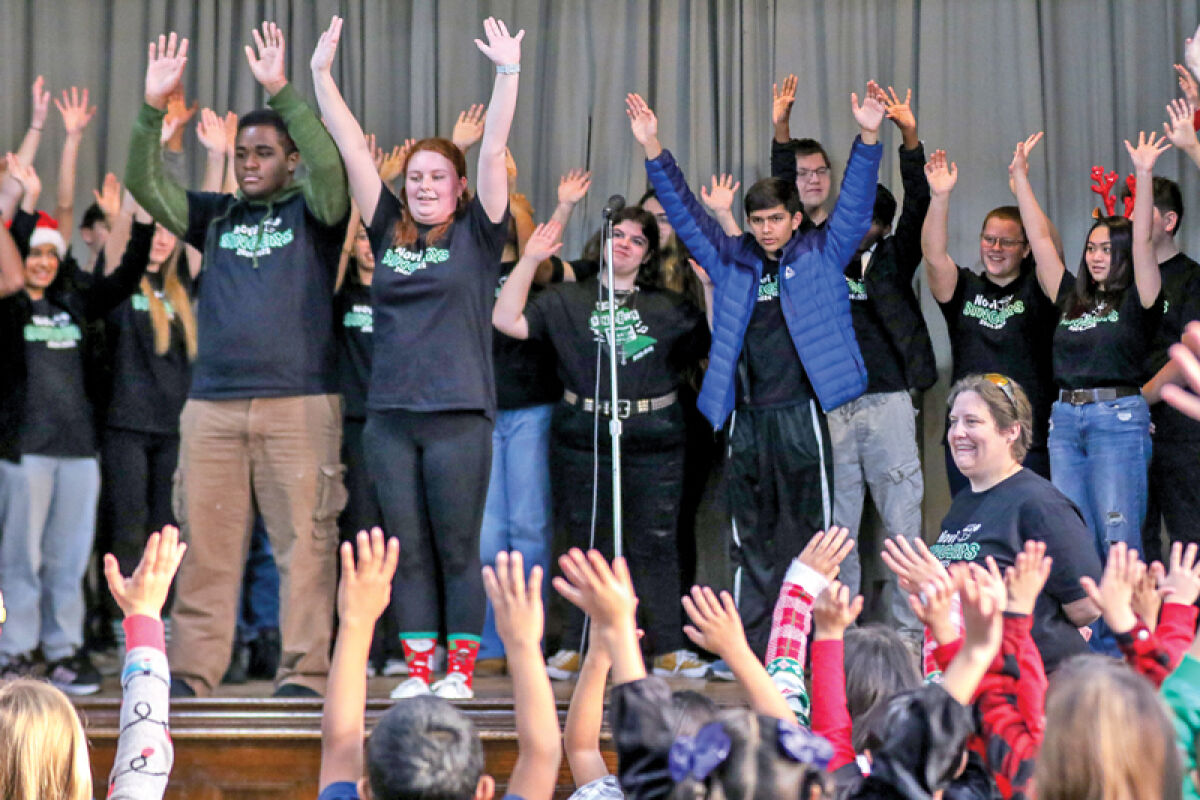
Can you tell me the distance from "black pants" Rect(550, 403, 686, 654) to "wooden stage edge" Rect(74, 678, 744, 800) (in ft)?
2.63

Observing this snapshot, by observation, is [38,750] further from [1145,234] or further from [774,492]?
[1145,234]

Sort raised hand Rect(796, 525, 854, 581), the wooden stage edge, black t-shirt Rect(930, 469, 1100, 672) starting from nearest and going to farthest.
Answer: raised hand Rect(796, 525, 854, 581) < black t-shirt Rect(930, 469, 1100, 672) < the wooden stage edge

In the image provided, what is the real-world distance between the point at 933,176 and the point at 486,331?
156cm

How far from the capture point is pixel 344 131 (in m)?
3.62

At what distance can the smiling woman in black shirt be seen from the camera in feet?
13.9

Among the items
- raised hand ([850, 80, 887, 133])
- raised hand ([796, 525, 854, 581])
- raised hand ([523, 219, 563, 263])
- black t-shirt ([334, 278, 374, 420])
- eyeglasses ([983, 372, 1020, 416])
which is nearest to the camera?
raised hand ([796, 525, 854, 581])

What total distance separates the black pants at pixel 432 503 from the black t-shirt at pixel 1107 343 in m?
1.79

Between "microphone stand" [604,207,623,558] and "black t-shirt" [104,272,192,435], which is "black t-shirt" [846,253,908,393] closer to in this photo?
"microphone stand" [604,207,623,558]

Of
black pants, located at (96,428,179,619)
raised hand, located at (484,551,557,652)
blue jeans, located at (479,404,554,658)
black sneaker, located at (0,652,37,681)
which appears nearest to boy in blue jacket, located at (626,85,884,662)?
blue jeans, located at (479,404,554,658)

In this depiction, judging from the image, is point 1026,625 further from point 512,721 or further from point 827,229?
point 827,229

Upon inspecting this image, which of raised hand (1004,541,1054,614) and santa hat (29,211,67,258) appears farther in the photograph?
santa hat (29,211,67,258)

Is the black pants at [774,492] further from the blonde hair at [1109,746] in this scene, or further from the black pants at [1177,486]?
the blonde hair at [1109,746]

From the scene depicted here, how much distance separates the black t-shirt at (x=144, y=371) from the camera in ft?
14.4

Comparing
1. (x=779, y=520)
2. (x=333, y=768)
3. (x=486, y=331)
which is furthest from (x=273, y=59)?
(x=333, y=768)
